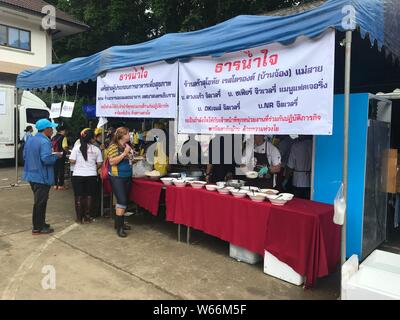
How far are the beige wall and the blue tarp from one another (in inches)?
569

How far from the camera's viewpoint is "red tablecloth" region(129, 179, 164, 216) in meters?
5.53

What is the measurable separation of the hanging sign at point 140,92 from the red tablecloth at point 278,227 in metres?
1.28

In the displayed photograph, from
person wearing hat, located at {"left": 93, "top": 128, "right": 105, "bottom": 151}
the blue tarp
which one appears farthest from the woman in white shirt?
the blue tarp

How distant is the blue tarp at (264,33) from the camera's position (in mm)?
3219

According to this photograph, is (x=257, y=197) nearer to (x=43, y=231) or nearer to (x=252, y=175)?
(x=252, y=175)

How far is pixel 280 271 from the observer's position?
4.01 metres

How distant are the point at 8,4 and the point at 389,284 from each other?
63.5 ft

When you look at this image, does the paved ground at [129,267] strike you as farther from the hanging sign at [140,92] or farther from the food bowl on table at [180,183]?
the hanging sign at [140,92]

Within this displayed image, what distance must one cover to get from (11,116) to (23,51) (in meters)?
7.29

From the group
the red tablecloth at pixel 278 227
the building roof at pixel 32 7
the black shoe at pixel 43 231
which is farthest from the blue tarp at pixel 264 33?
the building roof at pixel 32 7

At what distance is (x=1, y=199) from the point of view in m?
7.88

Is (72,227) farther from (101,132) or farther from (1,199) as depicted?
(1,199)

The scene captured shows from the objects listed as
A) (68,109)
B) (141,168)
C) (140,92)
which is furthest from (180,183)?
(68,109)
